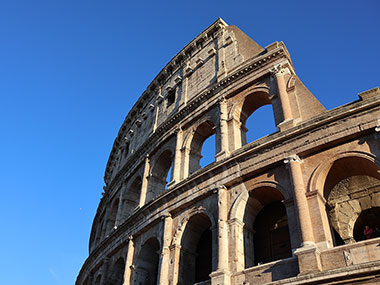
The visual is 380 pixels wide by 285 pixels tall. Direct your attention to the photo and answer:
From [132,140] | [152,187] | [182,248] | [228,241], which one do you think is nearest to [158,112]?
[132,140]

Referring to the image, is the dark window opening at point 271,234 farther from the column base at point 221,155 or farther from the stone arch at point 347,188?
the column base at point 221,155

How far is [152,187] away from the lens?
676 inches

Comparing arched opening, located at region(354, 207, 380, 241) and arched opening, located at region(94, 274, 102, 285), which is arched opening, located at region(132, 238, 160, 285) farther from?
arched opening, located at region(354, 207, 380, 241)

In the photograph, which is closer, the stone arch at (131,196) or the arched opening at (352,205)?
the arched opening at (352,205)

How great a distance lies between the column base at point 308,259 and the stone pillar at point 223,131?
4974 mm

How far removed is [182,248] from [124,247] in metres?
4.17

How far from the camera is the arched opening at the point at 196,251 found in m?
12.8

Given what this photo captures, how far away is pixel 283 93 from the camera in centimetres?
1313

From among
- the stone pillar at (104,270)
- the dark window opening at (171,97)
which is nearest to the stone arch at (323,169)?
the stone pillar at (104,270)

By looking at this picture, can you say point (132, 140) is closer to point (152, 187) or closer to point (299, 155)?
point (152, 187)

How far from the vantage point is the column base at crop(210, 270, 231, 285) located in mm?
10273

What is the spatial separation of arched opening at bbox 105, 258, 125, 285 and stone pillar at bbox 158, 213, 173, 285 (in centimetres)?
409

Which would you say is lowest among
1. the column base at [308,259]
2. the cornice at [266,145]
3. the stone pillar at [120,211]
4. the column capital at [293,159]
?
the column base at [308,259]

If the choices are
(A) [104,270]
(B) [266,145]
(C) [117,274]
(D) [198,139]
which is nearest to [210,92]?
(D) [198,139]
